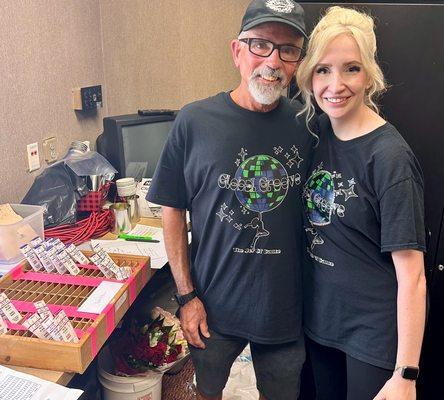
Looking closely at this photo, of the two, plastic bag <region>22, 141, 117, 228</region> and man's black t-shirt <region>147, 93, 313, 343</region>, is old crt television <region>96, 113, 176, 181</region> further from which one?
man's black t-shirt <region>147, 93, 313, 343</region>

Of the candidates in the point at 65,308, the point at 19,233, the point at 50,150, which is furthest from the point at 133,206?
the point at 65,308

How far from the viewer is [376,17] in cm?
149

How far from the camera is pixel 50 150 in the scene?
6.39 feet

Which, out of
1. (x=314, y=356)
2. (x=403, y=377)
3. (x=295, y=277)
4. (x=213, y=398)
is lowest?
(x=213, y=398)

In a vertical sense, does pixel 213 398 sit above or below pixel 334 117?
below

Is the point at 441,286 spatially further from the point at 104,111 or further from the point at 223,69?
the point at 104,111

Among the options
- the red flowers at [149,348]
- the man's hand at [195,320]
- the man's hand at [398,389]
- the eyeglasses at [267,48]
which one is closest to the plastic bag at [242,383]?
the red flowers at [149,348]

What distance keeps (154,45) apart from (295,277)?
67.0 inches

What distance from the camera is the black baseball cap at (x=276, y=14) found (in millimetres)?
1161

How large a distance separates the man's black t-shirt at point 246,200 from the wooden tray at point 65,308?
0.84 feet

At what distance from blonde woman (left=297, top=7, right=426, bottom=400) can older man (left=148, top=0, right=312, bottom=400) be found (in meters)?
0.07

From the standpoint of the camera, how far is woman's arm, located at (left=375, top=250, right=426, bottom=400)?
1.03 meters

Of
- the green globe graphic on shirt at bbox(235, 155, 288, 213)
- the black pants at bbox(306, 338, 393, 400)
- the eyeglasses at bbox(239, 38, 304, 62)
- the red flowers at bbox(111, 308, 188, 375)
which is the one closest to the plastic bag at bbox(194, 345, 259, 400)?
the red flowers at bbox(111, 308, 188, 375)

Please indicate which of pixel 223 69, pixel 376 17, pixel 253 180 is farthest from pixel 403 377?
pixel 223 69
